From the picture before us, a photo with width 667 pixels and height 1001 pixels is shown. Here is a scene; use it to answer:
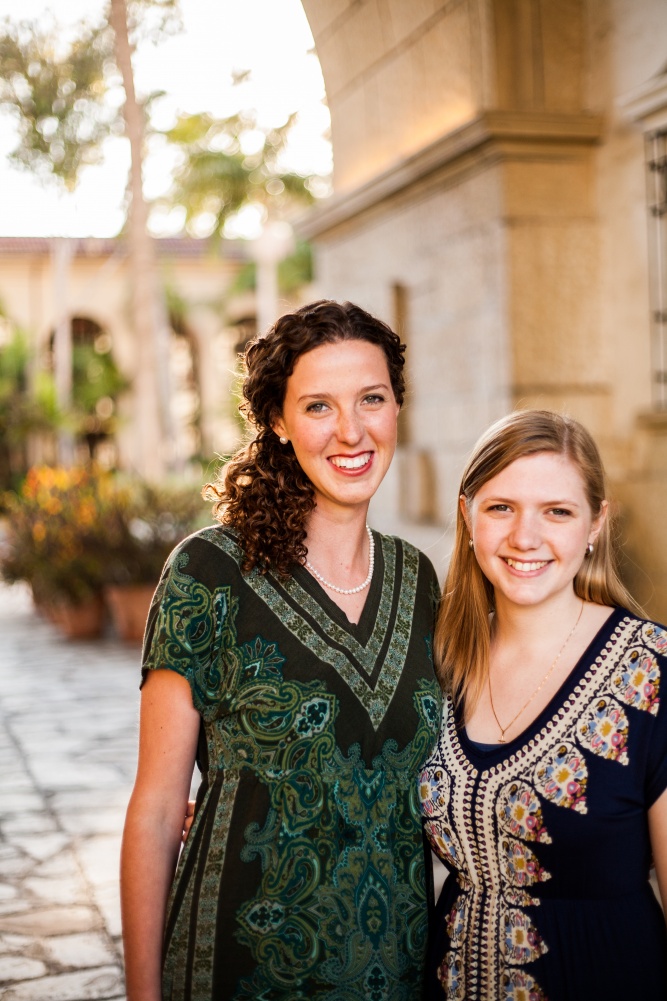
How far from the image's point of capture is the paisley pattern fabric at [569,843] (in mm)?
1880

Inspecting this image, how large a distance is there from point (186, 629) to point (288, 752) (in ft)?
0.92

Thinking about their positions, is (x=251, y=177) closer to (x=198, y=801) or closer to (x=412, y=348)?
(x=412, y=348)

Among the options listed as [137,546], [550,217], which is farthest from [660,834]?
[137,546]

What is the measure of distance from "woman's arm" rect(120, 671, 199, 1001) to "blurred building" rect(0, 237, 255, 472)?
27499 mm

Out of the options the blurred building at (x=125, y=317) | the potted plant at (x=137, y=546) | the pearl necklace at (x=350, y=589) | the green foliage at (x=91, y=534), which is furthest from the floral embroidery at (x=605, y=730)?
the blurred building at (x=125, y=317)

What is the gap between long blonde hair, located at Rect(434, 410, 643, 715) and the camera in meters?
2.09

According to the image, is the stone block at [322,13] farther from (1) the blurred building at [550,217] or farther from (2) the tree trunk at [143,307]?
(2) the tree trunk at [143,307]

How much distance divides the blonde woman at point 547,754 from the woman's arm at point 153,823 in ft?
1.50

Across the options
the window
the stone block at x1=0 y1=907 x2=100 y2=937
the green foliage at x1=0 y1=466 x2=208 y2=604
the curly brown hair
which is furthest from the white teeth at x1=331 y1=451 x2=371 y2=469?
the green foliage at x1=0 y1=466 x2=208 y2=604

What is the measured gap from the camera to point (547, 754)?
1.94m

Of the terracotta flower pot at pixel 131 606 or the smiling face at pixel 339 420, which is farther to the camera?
the terracotta flower pot at pixel 131 606

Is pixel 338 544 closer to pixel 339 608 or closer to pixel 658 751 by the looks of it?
pixel 339 608

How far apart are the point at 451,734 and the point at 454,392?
3995mm

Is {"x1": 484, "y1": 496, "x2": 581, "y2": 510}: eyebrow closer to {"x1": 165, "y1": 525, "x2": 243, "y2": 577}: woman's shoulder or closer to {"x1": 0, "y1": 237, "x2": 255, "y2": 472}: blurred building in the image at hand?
{"x1": 165, "y1": 525, "x2": 243, "y2": 577}: woman's shoulder
